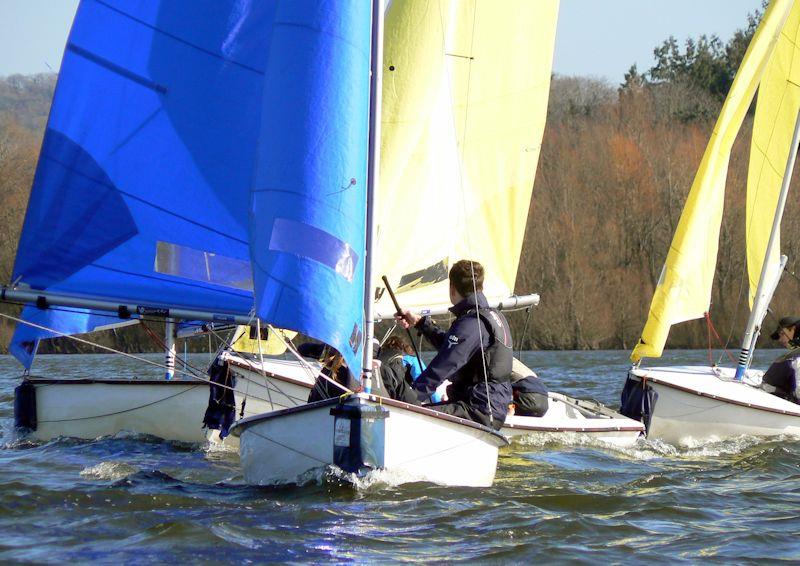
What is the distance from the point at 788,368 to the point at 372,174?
5.56 meters

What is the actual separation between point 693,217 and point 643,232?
26369mm

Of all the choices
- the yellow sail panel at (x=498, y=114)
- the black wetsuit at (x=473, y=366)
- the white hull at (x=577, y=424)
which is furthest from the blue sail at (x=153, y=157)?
the yellow sail panel at (x=498, y=114)

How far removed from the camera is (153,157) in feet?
26.7

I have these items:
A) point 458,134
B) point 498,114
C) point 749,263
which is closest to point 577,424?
point 458,134

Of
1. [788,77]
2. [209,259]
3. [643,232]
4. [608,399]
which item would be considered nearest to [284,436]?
[209,259]

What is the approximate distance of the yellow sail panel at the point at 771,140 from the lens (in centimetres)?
1218

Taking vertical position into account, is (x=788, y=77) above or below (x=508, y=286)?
above

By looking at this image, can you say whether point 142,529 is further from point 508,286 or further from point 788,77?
point 788,77

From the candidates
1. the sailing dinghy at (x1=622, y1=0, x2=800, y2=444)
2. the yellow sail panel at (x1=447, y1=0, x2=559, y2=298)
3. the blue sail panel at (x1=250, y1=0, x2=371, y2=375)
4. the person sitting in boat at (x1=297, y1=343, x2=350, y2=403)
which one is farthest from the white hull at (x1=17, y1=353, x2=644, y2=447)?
the blue sail panel at (x1=250, y1=0, x2=371, y2=375)

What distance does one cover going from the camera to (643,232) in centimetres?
3766

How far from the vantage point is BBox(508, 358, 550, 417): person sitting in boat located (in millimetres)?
9414

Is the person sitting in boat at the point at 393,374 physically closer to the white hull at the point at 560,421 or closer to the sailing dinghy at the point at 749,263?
the white hull at the point at 560,421

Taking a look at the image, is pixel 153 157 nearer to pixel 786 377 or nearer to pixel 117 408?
pixel 117 408

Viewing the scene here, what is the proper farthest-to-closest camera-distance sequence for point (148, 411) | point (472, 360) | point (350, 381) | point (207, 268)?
1. point (148, 411)
2. point (207, 268)
3. point (472, 360)
4. point (350, 381)
